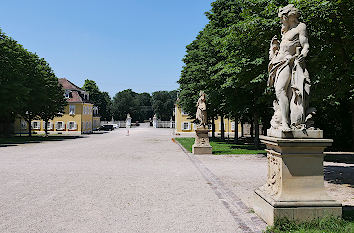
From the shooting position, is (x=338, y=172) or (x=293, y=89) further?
(x=338, y=172)

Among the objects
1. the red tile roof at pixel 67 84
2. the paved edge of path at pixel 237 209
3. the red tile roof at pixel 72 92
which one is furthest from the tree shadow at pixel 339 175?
the red tile roof at pixel 67 84

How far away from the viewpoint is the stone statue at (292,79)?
205 inches

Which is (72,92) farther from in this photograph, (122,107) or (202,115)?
(122,107)

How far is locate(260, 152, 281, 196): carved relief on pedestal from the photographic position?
5.23 meters

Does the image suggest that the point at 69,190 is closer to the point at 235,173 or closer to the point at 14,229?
the point at 14,229

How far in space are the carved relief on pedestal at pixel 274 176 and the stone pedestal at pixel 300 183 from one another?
0.02m

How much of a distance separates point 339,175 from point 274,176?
6.54 metres

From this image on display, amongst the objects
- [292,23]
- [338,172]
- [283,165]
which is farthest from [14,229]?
[338,172]

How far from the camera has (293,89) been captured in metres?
5.28

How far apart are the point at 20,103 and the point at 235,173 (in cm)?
2622

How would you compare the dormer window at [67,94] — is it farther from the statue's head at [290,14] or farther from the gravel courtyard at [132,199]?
the statue's head at [290,14]

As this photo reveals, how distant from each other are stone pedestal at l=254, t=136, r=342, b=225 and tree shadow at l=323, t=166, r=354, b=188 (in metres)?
4.30

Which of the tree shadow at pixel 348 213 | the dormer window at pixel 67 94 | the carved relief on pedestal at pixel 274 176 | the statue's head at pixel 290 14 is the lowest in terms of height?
the tree shadow at pixel 348 213

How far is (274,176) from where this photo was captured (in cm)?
541
